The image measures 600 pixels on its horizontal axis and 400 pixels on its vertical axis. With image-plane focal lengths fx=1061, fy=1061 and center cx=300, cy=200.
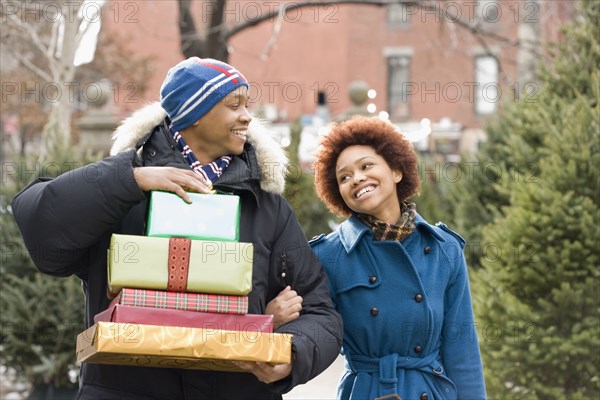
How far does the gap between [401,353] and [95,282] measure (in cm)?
126

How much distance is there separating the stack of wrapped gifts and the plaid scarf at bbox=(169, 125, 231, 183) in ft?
0.74

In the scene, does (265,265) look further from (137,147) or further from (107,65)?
(107,65)

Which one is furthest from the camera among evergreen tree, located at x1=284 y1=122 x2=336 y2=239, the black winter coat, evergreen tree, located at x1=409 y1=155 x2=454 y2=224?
evergreen tree, located at x1=284 y1=122 x2=336 y2=239

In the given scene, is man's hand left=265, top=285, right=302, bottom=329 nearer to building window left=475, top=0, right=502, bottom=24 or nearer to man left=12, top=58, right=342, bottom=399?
man left=12, top=58, right=342, bottom=399

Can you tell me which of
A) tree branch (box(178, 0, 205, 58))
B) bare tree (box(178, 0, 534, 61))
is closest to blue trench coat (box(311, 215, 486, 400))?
bare tree (box(178, 0, 534, 61))

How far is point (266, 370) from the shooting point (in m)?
3.40

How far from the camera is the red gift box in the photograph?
328 cm

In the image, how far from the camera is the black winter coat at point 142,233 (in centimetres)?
343

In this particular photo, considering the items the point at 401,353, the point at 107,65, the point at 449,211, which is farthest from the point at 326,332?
the point at 107,65

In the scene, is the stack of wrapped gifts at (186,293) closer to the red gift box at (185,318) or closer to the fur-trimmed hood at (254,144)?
the red gift box at (185,318)

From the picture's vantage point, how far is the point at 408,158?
4.41 metres

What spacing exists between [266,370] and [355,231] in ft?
3.50

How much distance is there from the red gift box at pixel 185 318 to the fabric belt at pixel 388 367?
0.83 meters

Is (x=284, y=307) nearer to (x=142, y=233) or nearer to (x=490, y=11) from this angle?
(x=142, y=233)
